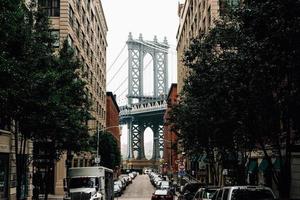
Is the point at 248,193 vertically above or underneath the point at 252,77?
underneath

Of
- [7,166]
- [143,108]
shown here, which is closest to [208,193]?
[7,166]

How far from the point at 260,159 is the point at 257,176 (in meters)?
2.43

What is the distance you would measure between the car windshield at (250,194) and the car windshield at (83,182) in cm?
1580

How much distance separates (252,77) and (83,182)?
16753 millimetres

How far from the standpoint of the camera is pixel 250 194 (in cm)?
1884

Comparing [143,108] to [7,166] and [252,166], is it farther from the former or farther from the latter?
[7,166]

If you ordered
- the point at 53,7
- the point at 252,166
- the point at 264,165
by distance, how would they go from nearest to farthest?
the point at 264,165, the point at 252,166, the point at 53,7

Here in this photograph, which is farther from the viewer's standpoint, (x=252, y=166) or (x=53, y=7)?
(x=53, y=7)

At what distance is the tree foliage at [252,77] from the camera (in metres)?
15.4

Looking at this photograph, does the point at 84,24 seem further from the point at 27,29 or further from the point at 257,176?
the point at 27,29

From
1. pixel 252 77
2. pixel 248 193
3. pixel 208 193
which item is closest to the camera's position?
pixel 248 193

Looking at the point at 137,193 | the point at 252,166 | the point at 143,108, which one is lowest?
the point at 137,193

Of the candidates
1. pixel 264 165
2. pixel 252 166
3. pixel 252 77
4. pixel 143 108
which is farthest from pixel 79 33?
pixel 143 108

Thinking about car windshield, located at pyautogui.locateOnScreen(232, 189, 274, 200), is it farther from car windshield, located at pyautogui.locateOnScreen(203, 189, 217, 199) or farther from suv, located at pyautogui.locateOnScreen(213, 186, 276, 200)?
car windshield, located at pyautogui.locateOnScreen(203, 189, 217, 199)
